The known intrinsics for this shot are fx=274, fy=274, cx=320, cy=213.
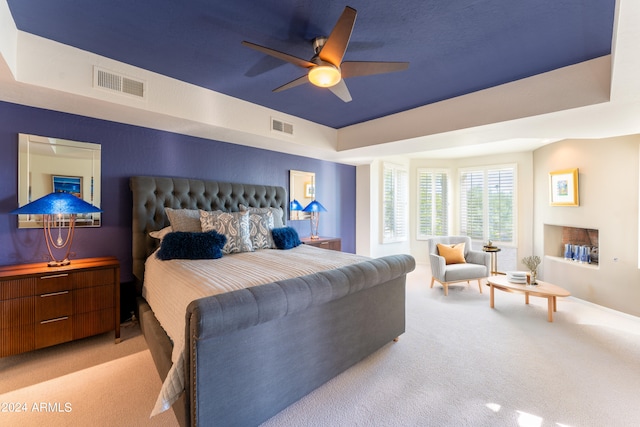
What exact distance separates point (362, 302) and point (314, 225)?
2.92m

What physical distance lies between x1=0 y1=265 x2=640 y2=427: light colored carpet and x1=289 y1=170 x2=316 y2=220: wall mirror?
2.54m

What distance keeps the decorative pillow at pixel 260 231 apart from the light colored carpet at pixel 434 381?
1519 mm

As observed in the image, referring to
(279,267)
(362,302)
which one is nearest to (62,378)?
(279,267)

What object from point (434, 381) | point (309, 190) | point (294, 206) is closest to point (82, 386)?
point (434, 381)

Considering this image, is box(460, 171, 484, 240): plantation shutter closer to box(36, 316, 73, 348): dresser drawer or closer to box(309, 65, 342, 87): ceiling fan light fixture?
box(309, 65, 342, 87): ceiling fan light fixture

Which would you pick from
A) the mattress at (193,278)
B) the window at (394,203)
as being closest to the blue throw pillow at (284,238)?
the mattress at (193,278)

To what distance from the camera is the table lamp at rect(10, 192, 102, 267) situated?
7.61ft

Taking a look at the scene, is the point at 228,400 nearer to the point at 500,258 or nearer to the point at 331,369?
the point at 331,369

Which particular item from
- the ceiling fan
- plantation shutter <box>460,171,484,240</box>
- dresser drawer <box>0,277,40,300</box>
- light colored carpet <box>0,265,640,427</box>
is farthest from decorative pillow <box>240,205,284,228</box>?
plantation shutter <box>460,171,484,240</box>

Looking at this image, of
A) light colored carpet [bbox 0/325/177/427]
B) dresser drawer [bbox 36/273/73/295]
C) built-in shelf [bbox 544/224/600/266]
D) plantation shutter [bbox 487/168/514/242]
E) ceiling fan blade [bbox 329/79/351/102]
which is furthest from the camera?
plantation shutter [bbox 487/168/514/242]

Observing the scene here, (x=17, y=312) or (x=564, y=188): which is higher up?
(x=564, y=188)

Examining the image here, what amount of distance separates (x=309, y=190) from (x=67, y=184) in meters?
3.28

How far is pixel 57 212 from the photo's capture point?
235cm

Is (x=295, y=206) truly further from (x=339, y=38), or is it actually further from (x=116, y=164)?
(x=339, y=38)
